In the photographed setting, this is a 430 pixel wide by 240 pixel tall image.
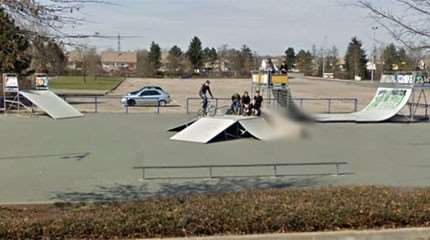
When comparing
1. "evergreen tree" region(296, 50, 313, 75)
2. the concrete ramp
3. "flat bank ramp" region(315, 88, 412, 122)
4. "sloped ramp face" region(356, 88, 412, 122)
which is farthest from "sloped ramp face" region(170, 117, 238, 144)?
"evergreen tree" region(296, 50, 313, 75)

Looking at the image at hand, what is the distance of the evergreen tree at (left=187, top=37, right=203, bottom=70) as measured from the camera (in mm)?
103750

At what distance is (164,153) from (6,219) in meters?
9.40

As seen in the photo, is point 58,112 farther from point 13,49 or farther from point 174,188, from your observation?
point 13,49

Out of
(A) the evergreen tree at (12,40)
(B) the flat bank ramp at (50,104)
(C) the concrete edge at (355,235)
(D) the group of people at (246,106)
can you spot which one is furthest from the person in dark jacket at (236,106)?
(A) the evergreen tree at (12,40)

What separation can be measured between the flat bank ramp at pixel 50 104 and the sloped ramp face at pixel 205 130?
1033 centimetres

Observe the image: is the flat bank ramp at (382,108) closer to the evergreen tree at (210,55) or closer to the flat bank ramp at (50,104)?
the flat bank ramp at (50,104)

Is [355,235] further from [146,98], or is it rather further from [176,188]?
[146,98]

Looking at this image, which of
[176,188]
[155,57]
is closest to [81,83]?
[155,57]

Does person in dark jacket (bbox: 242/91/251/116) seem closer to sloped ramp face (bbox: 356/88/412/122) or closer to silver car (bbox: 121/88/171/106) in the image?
sloped ramp face (bbox: 356/88/412/122)

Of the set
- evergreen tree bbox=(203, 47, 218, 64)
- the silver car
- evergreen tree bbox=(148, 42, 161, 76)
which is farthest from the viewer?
evergreen tree bbox=(203, 47, 218, 64)

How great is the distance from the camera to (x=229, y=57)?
349 feet

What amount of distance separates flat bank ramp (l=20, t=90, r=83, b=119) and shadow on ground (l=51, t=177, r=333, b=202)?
17100 mm

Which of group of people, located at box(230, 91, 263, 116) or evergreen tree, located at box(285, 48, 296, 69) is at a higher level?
evergreen tree, located at box(285, 48, 296, 69)

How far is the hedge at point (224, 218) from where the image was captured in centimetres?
534
